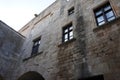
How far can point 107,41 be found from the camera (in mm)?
5168

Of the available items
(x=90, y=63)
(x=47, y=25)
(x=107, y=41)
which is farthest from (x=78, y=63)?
(x=47, y=25)

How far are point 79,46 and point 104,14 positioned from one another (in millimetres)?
2030

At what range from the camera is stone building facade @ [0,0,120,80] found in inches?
193

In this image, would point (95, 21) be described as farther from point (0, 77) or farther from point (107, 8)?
point (0, 77)

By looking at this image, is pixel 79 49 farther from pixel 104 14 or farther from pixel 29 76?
pixel 29 76

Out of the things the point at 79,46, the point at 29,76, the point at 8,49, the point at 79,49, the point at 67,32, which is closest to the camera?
the point at 79,49

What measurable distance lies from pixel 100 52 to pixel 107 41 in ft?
1.77

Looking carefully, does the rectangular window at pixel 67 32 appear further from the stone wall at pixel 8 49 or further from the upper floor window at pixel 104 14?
the stone wall at pixel 8 49

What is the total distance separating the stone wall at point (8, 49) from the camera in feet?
29.5

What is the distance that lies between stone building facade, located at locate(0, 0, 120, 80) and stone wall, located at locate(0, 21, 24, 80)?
16.3 inches

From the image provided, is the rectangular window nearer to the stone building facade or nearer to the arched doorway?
the stone building facade

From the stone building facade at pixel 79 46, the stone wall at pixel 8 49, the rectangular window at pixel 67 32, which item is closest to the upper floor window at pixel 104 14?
the stone building facade at pixel 79 46

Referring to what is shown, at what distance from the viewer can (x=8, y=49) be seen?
984cm

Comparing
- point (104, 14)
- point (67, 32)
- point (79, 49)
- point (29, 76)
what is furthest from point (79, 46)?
point (29, 76)
